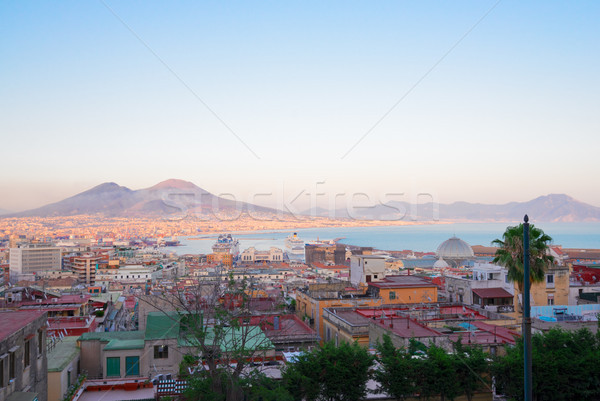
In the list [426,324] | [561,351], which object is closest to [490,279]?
[426,324]

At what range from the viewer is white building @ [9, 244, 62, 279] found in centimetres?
9556

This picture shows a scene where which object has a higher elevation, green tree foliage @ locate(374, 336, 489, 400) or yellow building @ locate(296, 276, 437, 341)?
green tree foliage @ locate(374, 336, 489, 400)

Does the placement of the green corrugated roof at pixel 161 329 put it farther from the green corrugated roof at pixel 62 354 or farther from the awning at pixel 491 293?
the awning at pixel 491 293

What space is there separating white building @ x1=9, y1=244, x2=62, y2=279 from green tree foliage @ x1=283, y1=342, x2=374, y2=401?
317ft

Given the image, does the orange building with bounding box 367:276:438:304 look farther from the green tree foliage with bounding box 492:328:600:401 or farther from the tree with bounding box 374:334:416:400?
the tree with bounding box 374:334:416:400

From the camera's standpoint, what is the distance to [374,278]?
1182 inches

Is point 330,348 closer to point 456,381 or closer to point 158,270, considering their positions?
point 456,381

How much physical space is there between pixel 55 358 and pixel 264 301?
11.2m

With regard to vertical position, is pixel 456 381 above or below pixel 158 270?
above

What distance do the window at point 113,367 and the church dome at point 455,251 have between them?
75535 mm

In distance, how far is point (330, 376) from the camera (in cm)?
1002

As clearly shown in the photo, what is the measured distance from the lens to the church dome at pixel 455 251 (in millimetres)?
83375

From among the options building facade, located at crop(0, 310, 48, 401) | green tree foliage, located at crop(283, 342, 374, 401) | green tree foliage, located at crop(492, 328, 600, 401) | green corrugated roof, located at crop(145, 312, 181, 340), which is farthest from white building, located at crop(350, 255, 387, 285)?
building facade, located at crop(0, 310, 48, 401)

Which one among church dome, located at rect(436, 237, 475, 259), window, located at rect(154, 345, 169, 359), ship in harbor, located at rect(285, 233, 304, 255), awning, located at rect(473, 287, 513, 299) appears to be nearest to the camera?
window, located at rect(154, 345, 169, 359)
